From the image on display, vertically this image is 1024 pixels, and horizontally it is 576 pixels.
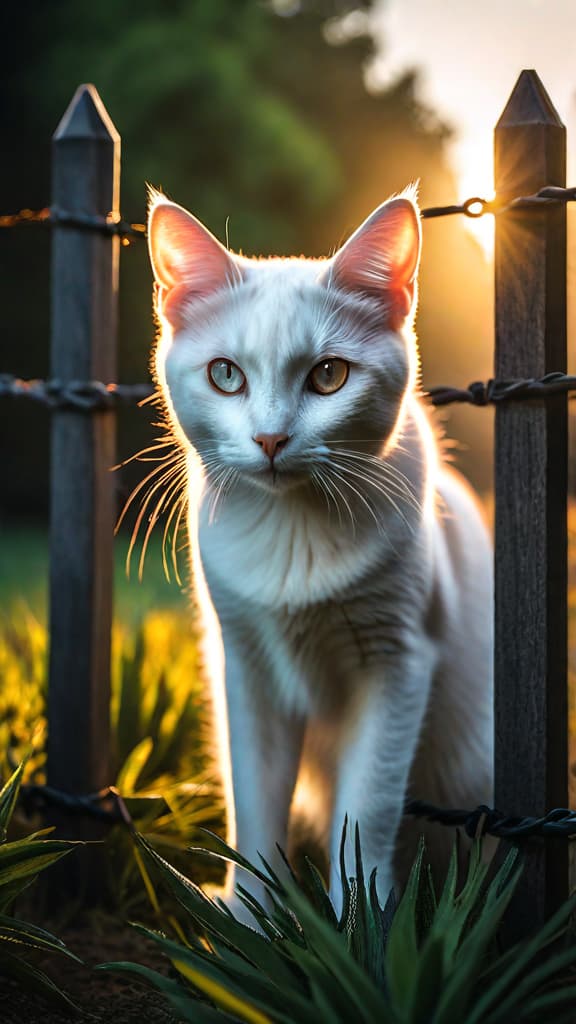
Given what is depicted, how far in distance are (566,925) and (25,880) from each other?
2.81ft

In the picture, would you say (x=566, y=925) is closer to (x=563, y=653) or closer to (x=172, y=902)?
(x=563, y=653)

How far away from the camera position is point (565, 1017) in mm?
1261

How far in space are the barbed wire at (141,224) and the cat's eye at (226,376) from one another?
45cm

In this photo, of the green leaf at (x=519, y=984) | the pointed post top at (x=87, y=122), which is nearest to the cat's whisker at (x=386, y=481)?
the green leaf at (x=519, y=984)

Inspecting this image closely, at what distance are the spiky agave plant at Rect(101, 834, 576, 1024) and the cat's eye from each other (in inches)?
29.7

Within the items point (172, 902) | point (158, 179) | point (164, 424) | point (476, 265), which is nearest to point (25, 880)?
point (172, 902)

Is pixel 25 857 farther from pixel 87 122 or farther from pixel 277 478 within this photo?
pixel 87 122

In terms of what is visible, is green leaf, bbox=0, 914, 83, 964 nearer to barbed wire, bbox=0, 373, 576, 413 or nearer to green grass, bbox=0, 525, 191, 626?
barbed wire, bbox=0, 373, 576, 413

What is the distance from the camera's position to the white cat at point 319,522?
1.68 meters

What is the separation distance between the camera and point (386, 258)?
1.72 meters

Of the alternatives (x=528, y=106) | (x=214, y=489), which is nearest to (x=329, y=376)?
(x=214, y=489)

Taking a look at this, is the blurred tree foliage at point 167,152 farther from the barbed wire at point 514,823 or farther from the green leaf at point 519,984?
the green leaf at point 519,984

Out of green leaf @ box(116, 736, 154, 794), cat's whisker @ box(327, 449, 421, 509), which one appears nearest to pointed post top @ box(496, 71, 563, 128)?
cat's whisker @ box(327, 449, 421, 509)

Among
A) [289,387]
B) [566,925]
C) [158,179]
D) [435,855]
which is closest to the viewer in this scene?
[566,925]
